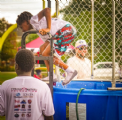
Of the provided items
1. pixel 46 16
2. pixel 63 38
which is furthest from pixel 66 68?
pixel 46 16

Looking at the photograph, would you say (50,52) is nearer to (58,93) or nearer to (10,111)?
(58,93)

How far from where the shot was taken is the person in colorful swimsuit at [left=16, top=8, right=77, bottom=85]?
163cm

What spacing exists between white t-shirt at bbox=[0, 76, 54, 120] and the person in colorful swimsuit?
2.14ft

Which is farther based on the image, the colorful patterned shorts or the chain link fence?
the chain link fence

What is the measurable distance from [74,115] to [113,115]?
0.39m

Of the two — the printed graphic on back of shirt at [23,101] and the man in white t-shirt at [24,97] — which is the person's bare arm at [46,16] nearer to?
the man in white t-shirt at [24,97]

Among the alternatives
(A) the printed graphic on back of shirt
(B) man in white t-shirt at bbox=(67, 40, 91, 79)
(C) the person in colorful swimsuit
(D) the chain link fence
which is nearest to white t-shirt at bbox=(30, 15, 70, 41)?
(C) the person in colorful swimsuit

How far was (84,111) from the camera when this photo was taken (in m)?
1.53

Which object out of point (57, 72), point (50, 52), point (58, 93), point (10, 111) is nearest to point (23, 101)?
point (10, 111)

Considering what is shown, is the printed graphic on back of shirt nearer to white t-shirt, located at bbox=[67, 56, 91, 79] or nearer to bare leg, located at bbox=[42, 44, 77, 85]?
bare leg, located at bbox=[42, 44, 77, 85]

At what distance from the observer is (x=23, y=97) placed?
1.09 meters

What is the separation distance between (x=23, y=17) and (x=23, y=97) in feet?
3.29

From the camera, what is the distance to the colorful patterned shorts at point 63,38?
5.64ft

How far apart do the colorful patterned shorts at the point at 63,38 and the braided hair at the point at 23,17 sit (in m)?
0.37
